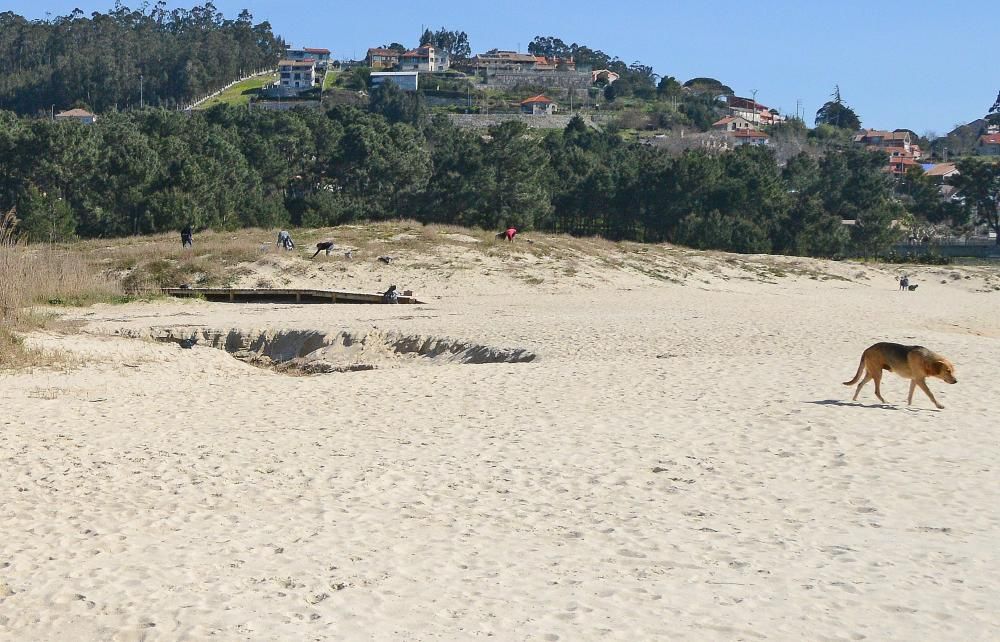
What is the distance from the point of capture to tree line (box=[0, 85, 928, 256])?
171 feet

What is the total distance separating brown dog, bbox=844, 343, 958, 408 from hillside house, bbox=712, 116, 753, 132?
140m

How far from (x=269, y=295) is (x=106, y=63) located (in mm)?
132912

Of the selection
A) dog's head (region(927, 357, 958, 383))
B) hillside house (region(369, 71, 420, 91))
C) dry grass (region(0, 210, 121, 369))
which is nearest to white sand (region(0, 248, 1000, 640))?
dog's head (region(927, 357, 958, 383))

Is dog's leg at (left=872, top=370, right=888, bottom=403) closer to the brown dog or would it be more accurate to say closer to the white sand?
the brown dog

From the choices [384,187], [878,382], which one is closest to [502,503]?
[878,382]

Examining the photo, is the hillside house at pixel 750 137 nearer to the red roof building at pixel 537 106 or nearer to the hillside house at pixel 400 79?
the red roof building at pixel 537 106

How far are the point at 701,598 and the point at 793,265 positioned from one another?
36.9m

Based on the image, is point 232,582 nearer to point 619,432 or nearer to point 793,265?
point 619,432

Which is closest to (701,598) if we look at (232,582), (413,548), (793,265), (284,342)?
(413,548)

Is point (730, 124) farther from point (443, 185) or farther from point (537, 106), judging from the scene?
point (443, 185)

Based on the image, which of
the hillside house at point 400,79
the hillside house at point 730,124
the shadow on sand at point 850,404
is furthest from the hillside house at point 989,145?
the shadow on sand at point 850,404

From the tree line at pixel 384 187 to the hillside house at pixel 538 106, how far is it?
81027mm

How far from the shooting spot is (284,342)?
22.8 m

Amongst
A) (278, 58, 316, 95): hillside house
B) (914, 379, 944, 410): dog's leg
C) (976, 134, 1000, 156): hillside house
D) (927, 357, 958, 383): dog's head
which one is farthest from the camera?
→ (278, 58, 316, 95): hillside house
